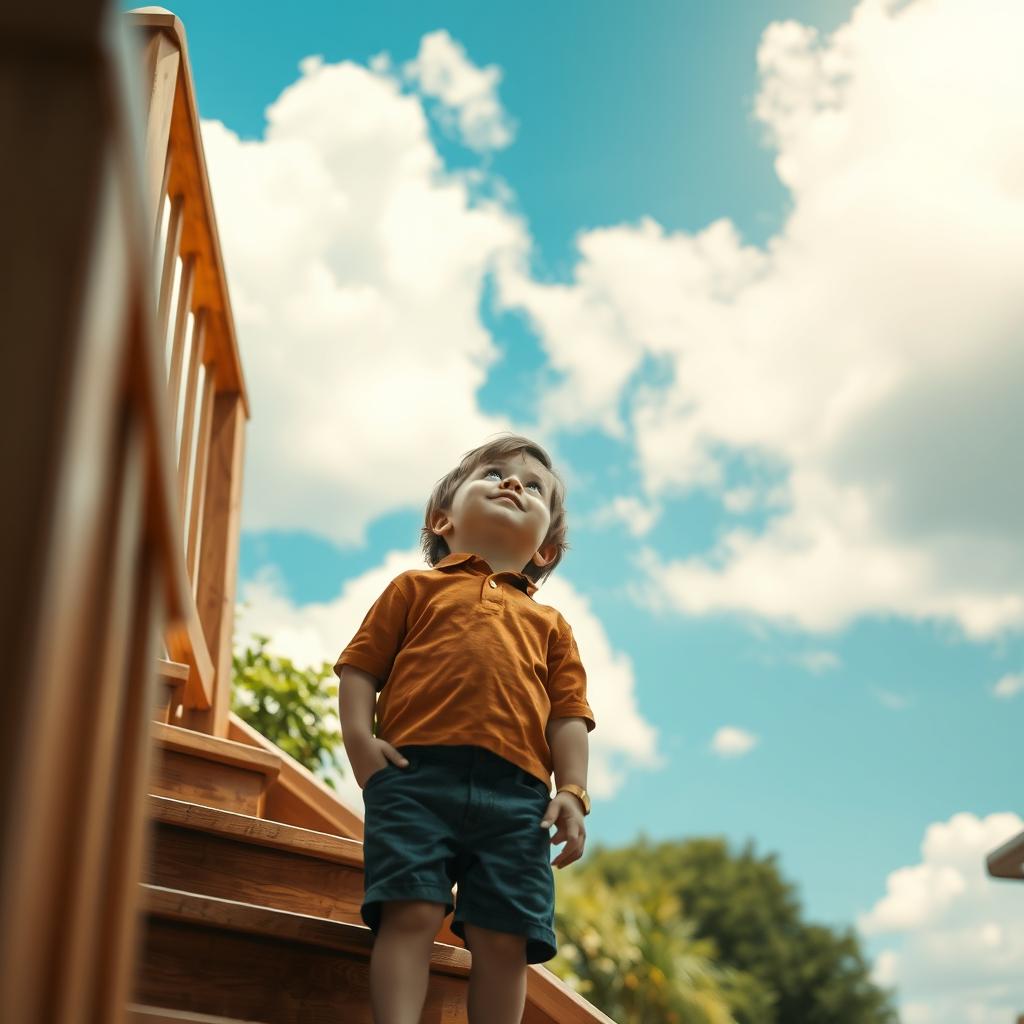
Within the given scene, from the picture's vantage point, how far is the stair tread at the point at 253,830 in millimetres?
2090

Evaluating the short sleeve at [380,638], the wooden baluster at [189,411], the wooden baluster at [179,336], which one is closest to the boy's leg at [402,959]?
the short sleeve at [380,638]

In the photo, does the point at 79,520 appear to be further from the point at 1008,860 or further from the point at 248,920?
the point at 1008,860

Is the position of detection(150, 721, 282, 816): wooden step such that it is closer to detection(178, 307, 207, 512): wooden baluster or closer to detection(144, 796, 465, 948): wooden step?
detection(144, 796, 465, 948): wooden step

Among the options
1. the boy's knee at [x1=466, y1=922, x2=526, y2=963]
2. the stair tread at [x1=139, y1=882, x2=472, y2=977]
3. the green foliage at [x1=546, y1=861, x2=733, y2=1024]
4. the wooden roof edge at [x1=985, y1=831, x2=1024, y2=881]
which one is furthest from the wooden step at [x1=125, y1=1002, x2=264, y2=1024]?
the green foliage at [x1=546, y1=861, x2=733, y2=1024]

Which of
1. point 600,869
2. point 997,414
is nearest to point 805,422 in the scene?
point 997,414

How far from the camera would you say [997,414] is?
1828 inches

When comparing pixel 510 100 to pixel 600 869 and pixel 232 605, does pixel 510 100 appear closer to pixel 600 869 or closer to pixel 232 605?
pixel 600 869

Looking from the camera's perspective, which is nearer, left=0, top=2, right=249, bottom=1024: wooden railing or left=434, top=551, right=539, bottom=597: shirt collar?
left=0, top=2, right=249, bottom=1024: wooden railing

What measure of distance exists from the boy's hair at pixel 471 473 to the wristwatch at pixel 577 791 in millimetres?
472

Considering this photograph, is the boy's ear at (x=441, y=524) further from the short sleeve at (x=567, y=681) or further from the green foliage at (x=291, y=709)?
Result: the green foliage at (x=291, y=709)

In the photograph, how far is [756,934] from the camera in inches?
1086

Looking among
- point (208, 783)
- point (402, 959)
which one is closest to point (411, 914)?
point (402, 959)

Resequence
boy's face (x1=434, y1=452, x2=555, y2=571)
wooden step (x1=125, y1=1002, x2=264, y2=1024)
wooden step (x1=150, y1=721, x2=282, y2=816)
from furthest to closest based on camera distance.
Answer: wooden step (x1=150, y1=721, x2=282, y2=816), boy's face (x1=434, y1=452, x2=555, y2=571), wooden step (x1=125, y1=1002, x2=264, y2=1024)

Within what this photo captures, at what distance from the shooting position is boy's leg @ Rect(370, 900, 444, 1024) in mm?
1653
